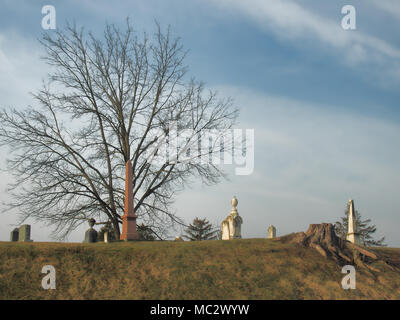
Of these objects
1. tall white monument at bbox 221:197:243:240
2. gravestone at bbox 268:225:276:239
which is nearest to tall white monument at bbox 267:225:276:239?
gravestone at bbox 268:225:276:239

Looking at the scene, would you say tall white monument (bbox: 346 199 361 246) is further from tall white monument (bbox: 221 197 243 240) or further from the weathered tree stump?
tall white monument (bbox: 221 197 243 240)

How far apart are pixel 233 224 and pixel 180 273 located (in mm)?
6618

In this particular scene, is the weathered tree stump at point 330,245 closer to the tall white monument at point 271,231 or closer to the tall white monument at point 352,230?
the tall white monument at point 352,230

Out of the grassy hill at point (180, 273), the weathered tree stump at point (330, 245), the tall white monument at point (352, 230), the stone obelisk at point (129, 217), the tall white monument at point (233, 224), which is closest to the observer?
the grassy hill at point (180, 273)

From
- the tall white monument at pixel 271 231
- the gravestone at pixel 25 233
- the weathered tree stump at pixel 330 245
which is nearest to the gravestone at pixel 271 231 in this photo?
the tall white monument at pixel 271 231

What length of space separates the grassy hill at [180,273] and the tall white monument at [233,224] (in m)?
3.26

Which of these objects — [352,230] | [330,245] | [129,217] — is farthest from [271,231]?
[129,217]

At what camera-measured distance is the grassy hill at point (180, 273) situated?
43.0 feet

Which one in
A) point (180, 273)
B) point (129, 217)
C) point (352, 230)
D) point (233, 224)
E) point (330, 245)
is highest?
point (129, 217)

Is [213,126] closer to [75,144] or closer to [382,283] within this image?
[75,144]

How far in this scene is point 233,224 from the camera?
2048 centimetres

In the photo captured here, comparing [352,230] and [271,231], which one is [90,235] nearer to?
[271,231]
